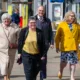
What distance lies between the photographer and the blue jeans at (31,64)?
8.15 metres

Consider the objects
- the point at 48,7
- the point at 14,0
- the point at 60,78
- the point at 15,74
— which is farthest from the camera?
the point at 14,0

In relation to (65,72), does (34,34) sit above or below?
above

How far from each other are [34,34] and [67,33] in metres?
1.54

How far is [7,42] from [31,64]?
106 cm

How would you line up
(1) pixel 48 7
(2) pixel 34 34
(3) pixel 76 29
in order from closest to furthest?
1. (2) pixel 34 34
2. (3) pixel 76 29
3. (1) pixel 48 7

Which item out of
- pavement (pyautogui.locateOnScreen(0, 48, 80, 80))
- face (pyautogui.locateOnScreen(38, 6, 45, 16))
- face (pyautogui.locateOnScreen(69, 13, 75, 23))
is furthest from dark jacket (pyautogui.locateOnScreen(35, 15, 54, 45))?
pavement (pyautogui.locateOnScreen(0, 48, 80, 80))

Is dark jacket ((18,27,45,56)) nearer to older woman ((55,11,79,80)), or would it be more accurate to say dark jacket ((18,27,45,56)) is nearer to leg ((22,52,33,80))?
leg ((22,52,33,80))

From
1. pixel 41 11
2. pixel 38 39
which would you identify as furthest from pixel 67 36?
pixel 38 39

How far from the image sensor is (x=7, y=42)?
354 inches

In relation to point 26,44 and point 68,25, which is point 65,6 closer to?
point 68,25

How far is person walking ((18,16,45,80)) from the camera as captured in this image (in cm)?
816

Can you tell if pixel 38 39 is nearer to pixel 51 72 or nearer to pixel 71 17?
pixel 71 17

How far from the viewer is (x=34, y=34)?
8.20 metres

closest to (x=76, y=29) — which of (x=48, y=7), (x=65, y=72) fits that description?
(x=65, y=72)
